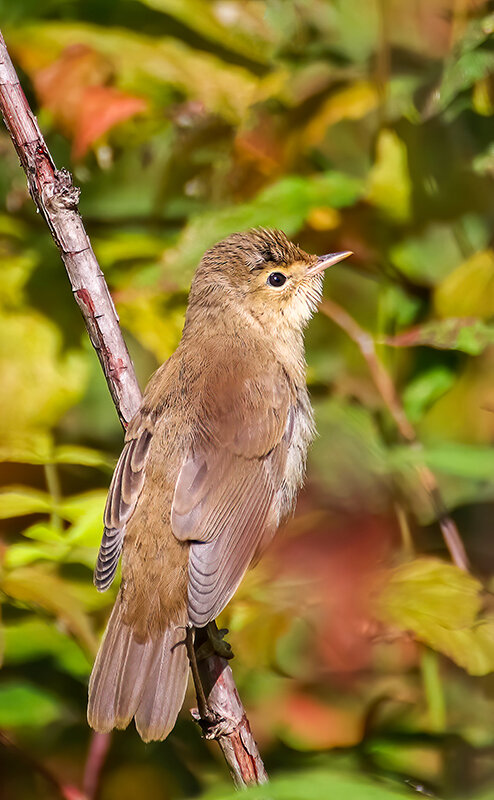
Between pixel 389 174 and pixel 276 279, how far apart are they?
708 millimetres

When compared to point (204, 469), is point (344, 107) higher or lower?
higher

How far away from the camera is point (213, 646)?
2113 millimetres

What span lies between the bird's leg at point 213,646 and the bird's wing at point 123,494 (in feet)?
0.87

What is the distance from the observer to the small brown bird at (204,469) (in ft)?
6.57

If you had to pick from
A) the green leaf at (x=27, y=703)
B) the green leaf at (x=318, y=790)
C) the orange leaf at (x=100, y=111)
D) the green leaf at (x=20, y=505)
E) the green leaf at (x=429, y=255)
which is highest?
the orange leaf at (x=100, y=111)

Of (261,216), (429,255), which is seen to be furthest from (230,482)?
(429,255)

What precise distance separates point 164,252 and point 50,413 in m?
0.61

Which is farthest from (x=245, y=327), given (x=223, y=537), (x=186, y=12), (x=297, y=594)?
(x=186, y=12)

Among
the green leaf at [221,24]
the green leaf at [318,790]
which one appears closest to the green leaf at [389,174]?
the green leaf at [221,24]

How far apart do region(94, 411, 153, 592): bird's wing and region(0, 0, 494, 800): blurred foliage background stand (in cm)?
40

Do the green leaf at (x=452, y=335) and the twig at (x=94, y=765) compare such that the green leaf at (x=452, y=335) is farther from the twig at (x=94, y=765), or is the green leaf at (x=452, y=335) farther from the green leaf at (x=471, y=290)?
the twig at (x=94, y=765)

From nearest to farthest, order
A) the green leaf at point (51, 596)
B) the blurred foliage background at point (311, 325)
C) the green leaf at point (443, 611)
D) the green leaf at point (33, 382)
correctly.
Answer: the green leaf at point (443, 611) < the green leaf at point (51, 596) < the blurred foliage background at point (311, 325) < the green leaf at point (33, 382)

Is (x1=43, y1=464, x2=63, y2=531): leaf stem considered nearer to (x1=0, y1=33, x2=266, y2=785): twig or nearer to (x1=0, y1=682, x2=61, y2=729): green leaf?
(x1=0, y1=682, x2=61, y2=729): green leaf

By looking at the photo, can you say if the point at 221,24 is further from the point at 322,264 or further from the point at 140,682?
the point at 140,682
